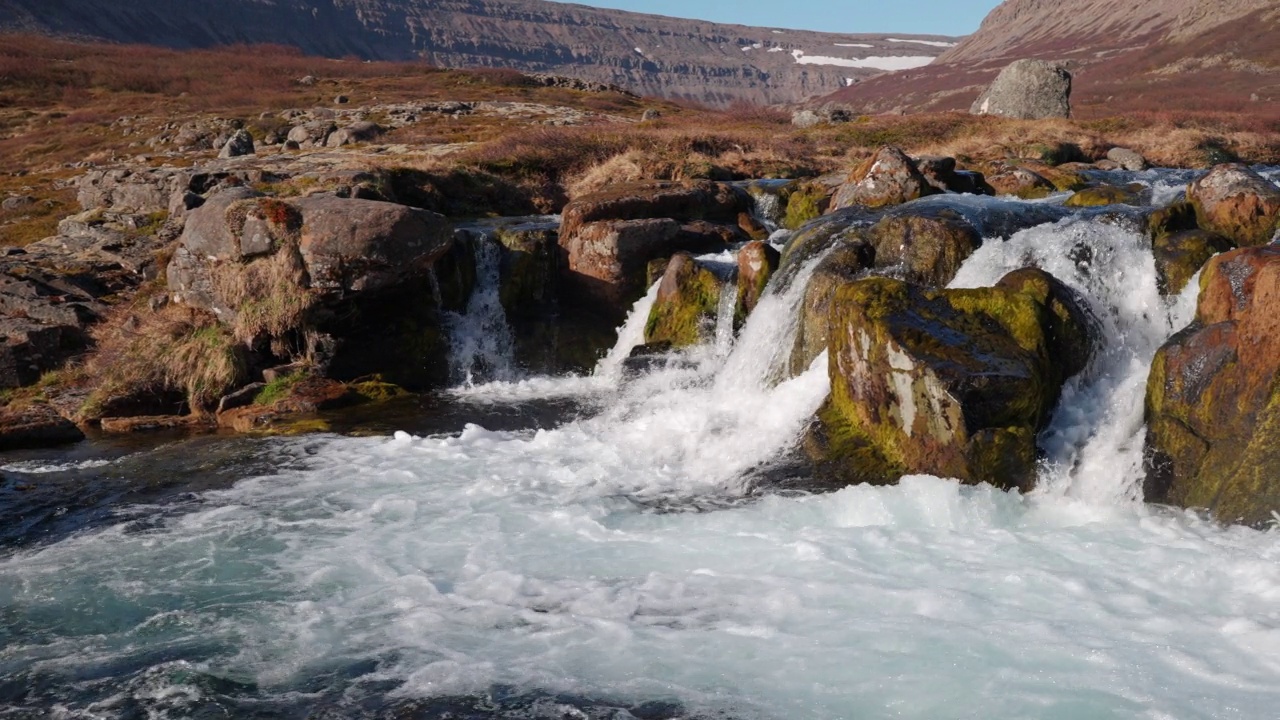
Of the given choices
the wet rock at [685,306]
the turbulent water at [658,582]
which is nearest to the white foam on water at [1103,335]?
the turbulent water at [658,582]

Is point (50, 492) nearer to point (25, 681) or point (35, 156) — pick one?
point (25, 681)

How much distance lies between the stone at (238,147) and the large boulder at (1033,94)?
29238 mm

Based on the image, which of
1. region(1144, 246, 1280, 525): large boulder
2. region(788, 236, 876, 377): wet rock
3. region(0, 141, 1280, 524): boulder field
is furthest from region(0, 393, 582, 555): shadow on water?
region(1144, 246, 1280, 525): large boulder

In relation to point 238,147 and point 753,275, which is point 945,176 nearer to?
point 753,275

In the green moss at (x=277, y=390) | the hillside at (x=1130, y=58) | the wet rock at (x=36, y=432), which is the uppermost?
the hillside at (x=1130, y=58)

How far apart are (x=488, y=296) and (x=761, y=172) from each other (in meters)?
12.5

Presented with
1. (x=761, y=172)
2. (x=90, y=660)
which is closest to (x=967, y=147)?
(x=761, y=172)

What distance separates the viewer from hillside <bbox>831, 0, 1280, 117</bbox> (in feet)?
223

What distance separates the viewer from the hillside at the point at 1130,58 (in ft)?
223

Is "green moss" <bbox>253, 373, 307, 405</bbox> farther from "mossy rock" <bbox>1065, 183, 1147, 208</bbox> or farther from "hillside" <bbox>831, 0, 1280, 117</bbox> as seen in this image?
"hillside" <bbox>831, 0, 1280, 117</bbox>

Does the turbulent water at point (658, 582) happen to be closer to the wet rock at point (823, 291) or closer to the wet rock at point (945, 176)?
the wet rock at point (823, 291)

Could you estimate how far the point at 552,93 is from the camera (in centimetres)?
5872

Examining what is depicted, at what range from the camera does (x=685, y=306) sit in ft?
55.5

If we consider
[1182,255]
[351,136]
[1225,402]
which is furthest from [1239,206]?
[351,136]
